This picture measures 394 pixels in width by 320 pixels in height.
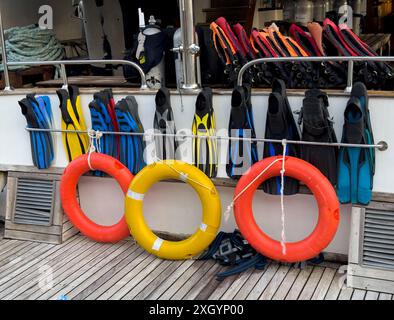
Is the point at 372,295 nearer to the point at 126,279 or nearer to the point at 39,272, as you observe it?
the point at 126,279

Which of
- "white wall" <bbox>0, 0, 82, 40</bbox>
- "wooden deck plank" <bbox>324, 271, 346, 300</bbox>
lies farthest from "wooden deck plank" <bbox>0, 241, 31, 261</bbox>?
"white wall" <bbox>0, 0, 82, 40</bbox>

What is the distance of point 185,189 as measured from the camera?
9.62 feet

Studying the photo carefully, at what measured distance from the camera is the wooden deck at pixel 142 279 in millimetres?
2447

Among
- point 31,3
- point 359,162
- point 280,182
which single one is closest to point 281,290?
point 280,182

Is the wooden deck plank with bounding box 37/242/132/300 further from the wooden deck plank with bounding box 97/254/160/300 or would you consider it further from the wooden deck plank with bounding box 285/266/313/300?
the wooden deck plank with bounding box 285/266/313/300

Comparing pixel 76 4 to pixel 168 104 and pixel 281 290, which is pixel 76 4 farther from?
pixel 281 290

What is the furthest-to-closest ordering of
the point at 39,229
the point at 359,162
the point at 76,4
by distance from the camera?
the point at 76,4, the point at 39,229, the point at 359,162

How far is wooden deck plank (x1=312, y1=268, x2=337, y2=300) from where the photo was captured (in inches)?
93.9

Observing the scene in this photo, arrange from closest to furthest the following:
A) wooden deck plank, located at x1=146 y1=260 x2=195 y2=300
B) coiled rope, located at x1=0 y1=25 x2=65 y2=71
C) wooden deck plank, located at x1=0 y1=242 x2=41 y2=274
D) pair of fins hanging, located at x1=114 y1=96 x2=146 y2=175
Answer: wooden deck plank, located at x1=146 y1=260 x2=195 y2=300 < pair of fins hanging, located at x1=114 y1=96 x2=146 y2=175 < wooden deck plank, located at x1=0 y1=242 x2=41 y2=274 < coiled rope, located at x1=0 y1=25 x2=65 y2=71

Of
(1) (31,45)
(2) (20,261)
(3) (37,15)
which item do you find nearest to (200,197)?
(2) (20,261)

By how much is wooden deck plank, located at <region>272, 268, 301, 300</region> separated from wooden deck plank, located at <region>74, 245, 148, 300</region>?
0.89 metres

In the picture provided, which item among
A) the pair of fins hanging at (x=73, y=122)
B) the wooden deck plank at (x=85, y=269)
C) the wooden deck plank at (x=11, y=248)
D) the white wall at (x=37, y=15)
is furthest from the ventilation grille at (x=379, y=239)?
the white wall at (x=37, y=15)

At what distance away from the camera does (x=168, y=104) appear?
2.73 meters

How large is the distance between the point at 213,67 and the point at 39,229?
5.36 ft
